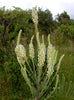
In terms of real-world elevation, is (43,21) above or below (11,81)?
above

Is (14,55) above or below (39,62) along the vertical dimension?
below

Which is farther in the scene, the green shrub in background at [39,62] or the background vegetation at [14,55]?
the background vegetation at [14,55]

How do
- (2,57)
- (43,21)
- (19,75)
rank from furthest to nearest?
1. (43,21)
2. (2,57)
3. (19,75)

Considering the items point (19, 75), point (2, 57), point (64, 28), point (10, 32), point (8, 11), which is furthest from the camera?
point (64, 28)

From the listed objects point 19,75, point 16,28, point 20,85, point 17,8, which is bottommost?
point 20,85

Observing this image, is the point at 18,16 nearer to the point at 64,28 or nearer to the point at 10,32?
the point at 10,32

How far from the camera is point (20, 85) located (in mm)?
3293

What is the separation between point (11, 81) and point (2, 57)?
2.11 metres

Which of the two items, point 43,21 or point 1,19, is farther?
point 43,21

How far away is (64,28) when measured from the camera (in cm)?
1232

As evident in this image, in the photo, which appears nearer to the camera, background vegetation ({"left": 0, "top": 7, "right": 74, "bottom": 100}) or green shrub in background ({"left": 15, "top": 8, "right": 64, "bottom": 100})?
green shrub in background ({"left": 15, "top": 8, "right": 64, "bottom": 100})

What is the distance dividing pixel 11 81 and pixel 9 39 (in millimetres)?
2856

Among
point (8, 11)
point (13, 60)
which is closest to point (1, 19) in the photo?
point (8, 11)

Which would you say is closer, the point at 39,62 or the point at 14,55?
the point at 39,62
